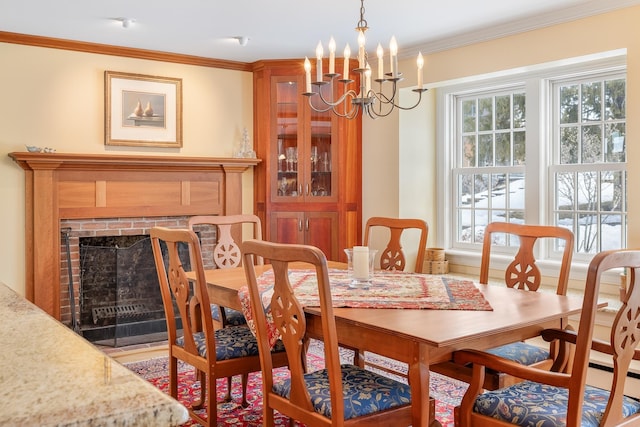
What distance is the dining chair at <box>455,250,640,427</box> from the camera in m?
1.82

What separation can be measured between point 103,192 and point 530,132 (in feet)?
10.8

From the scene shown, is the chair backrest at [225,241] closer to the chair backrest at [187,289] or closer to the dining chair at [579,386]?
the chair backrest at [187,289]

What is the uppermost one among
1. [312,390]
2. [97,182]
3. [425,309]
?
[97,182]

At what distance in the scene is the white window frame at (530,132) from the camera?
173 inches

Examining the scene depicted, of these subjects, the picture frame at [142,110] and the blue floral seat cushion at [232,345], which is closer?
the blue floral seat cushion at [232,345]

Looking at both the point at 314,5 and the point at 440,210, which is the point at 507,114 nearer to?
the point at 440,210

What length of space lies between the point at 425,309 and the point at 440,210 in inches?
125

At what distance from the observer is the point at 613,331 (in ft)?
6.24

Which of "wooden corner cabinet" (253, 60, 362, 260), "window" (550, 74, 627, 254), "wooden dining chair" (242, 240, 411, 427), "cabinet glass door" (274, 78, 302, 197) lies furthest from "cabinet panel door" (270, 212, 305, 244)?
"wooden dining chair" (242, 240, 411, 427)

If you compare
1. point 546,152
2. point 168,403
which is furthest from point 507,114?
point 168,403

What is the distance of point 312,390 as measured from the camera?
2.23 meters

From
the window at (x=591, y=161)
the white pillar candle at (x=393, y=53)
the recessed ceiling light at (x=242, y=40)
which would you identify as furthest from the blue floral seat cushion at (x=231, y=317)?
the window at (x=591, y=161)

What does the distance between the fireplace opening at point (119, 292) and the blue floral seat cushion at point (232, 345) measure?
82.5 inches

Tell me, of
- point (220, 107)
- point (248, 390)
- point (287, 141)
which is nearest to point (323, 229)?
point (287, 141)
